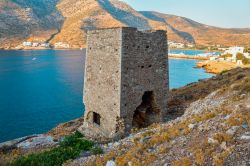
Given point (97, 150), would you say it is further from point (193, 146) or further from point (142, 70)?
point (142, 70)

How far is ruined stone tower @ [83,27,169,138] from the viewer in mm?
13570

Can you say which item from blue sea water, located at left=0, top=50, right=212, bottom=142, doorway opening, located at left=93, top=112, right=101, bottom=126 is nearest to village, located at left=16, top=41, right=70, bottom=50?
blue sea water, located at left=0, top=50, right=212, bottom=142

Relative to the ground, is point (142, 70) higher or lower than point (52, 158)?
higher

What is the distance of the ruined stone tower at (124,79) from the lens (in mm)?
13570

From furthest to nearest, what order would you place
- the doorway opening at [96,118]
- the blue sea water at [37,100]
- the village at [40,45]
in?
the village at [40,45] < the blue sea water at [37,100] < the doorway opening at [96,118]

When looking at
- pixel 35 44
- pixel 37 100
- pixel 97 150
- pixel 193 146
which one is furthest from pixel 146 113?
pixel 35 44

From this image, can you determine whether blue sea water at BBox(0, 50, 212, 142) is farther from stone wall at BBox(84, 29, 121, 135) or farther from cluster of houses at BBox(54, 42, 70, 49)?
cluster of houses at BBox(54, 42, 70, 49)

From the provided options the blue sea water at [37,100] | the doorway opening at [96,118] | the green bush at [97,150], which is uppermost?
the green bush at [97,150]

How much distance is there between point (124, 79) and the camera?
44.5ft

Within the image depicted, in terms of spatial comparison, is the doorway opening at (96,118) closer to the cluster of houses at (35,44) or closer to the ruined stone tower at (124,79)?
the ruined stone tower at (124,79)

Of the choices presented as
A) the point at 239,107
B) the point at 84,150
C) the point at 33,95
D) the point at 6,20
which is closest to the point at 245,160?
the point at 239,107

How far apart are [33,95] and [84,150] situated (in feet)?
156

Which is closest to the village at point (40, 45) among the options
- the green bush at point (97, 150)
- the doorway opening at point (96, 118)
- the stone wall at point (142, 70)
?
the doorway opening at point (96, 118)

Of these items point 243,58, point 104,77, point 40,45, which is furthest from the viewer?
point 40,45
